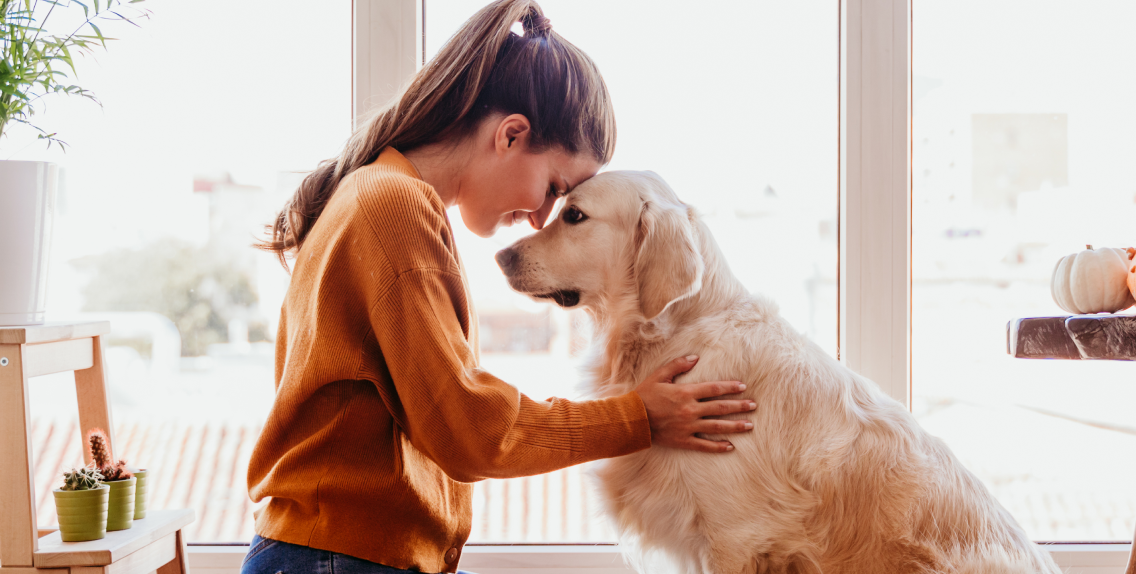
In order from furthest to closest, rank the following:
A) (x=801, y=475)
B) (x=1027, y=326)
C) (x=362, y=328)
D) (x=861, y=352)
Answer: (x=861, y=352), (x=1027, y=326), (x=801, y=475), (x=362, y=328)

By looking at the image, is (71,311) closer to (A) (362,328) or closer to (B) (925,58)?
(A) (362,328)

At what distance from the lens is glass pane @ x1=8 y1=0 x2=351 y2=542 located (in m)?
1.84

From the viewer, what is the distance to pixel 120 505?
1368 millimetres

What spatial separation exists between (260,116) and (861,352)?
5.48 feet

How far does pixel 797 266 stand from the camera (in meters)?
1.86

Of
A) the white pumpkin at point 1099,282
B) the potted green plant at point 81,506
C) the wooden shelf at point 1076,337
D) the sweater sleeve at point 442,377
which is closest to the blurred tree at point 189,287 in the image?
the potted green plant at point 81,506

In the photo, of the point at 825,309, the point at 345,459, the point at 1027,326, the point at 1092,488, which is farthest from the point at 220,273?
the point at 1092,488

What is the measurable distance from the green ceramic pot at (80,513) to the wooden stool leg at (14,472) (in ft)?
0.15

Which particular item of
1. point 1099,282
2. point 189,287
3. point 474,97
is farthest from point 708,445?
point 189,287

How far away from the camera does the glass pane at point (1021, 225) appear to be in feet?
6.03

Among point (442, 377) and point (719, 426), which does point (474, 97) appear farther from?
point (719, 426)

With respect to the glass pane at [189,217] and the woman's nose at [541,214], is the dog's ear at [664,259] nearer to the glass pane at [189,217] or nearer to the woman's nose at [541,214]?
the woman's nose at [541,214]

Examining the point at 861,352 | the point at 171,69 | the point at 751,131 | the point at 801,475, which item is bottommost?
the point at 801,475

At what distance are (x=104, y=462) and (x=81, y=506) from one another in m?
0.12
